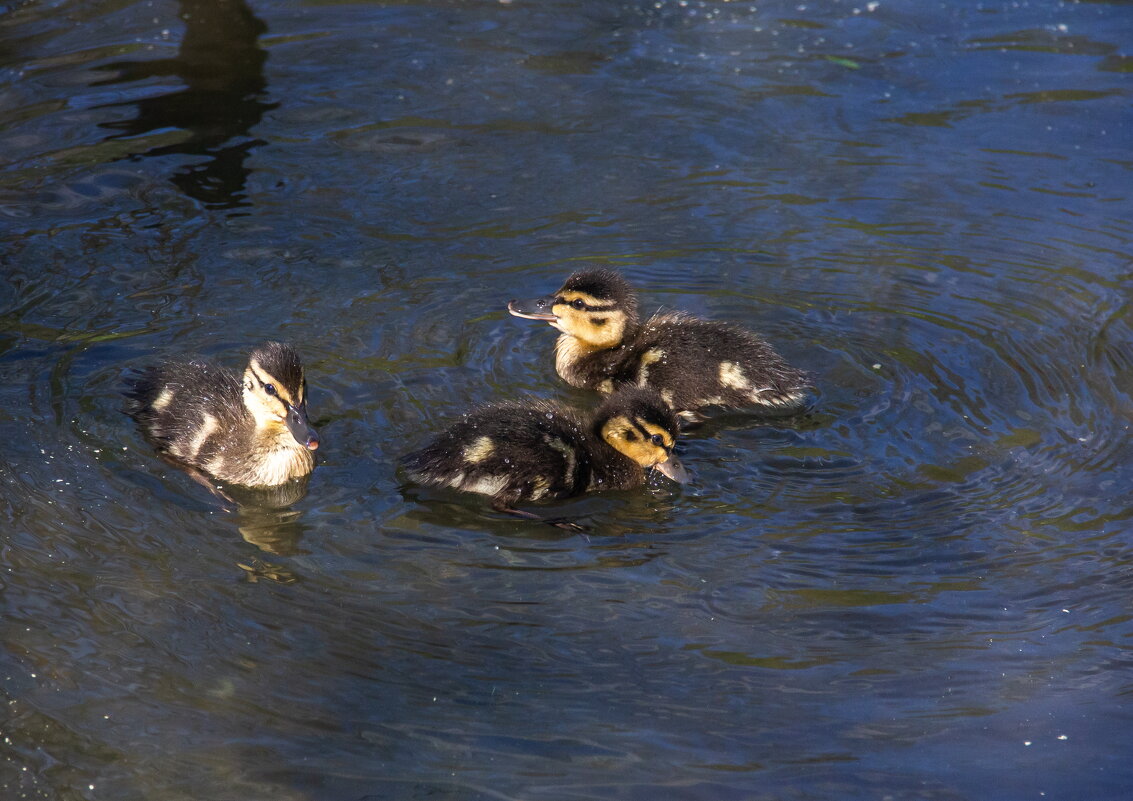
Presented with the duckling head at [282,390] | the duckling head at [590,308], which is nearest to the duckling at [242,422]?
the duckling head at [282,390]

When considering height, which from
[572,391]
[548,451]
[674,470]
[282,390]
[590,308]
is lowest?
[572,391]

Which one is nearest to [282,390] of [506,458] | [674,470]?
[506,458]

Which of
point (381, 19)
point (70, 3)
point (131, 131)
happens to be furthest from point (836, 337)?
point (70, 3)

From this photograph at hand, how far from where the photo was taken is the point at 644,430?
13.6 feet

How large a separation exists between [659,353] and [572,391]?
1.23 ft

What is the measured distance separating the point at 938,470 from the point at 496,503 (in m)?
1.39

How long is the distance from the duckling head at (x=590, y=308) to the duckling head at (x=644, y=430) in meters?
0.54

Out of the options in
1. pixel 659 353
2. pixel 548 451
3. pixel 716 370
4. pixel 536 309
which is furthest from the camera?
pixel 536 309

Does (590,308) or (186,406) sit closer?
(186,406)

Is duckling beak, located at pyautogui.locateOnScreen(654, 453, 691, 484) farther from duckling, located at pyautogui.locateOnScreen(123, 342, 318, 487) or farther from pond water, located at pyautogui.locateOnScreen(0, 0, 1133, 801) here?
duckling, located at pyautogui.locateOnScreen(123, 342, 318, 487)

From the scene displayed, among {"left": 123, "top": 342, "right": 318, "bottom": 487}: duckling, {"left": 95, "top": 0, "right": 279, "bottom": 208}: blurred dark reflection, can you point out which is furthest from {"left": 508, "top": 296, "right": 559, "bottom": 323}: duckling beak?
{"left": 95, "top": 0, "right": 279, "bottom": 208}: blurred dark reflection

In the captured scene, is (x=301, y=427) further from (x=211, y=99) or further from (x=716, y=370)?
(x=211, y=99)

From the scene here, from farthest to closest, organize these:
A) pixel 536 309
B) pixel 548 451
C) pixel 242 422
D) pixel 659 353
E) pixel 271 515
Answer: pixel 536 309 < pixel 659 353 < pixel 242 422 < pixel 548 451 < pixel 271 515

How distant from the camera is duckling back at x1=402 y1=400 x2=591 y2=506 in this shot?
13.1 feet
